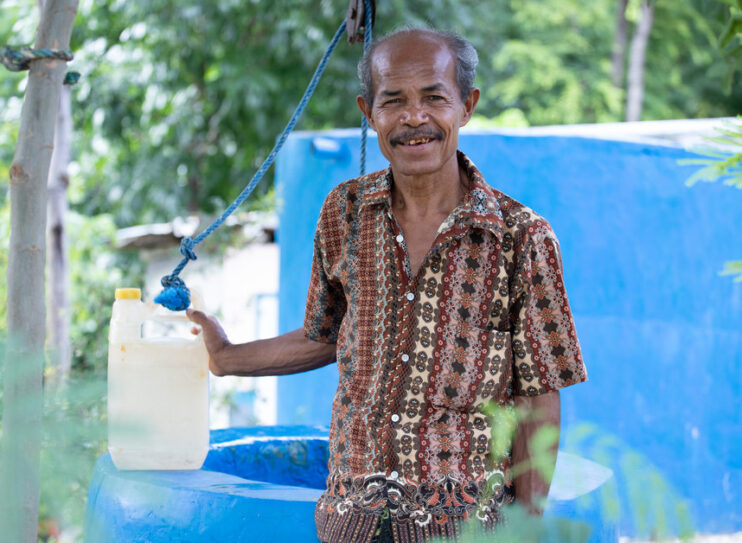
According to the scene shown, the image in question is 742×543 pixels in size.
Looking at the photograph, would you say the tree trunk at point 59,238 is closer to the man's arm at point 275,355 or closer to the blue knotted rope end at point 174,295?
the blue knotted rope end at point 174,295

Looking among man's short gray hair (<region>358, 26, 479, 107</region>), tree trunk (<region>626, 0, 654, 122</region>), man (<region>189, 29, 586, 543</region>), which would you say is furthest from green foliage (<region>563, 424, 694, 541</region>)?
tree trunk (<region>626, 0, 654, 122</region>)

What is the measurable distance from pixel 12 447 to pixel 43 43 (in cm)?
144

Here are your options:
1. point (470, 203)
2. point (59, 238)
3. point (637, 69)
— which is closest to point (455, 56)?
point (470, 203)

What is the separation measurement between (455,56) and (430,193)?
0.99ft

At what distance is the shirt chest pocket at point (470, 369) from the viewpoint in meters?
1.84

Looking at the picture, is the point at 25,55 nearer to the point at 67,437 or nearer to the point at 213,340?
the point at 213,340

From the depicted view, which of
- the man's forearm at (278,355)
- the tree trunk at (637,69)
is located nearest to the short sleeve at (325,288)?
the man's forearm at (278,355)

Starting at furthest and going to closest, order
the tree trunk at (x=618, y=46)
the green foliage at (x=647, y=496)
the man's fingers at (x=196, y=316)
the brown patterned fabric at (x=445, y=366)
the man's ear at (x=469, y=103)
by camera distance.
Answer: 1. the tree trunk at (x=618, y=46)
2. the man's fingers at (x=196, y=316)
3. the man's ear at (x=469, y=103)
4. the brown patterned fabric at (x=445, y=366)
5. the green foliage at (x=647, y=496)

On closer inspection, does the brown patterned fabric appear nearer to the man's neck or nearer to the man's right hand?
the man's neck

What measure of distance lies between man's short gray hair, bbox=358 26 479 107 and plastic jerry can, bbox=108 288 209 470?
848 mm

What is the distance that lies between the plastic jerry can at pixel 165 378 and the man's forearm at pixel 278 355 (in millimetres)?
146

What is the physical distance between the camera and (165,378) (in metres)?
2.38

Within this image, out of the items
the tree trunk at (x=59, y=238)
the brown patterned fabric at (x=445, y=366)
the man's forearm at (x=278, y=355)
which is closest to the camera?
the brown patterned fabric at (x=445, y=366)

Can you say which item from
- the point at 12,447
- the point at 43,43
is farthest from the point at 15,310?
the point at 12,447
